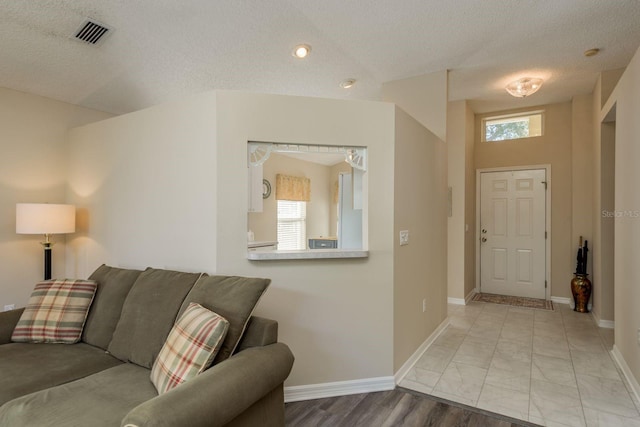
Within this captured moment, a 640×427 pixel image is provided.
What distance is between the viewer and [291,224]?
6.29 meters

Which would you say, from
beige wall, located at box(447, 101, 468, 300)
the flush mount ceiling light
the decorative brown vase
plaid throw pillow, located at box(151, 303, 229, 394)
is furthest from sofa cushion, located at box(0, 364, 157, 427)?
the decorative brown vase

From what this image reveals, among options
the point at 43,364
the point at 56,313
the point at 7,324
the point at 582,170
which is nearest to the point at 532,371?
the point at 582,170

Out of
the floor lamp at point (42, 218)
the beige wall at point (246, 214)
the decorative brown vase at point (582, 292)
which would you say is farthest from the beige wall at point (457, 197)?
the floor lamp at point (42, 218)

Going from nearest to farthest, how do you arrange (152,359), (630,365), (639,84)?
(152,359), (639,84), (630,365)

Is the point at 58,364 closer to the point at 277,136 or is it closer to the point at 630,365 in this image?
the point at 277,136

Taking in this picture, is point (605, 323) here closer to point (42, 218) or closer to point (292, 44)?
point (292, 44)

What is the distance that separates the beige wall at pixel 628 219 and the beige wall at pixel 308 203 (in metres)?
4.35

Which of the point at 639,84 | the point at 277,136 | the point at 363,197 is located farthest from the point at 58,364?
the point at 639,84

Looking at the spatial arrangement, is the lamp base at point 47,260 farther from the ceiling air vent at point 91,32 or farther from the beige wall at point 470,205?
the beige wall at point 470,205

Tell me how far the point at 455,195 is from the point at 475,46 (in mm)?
2174

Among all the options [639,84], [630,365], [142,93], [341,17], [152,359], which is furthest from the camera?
[142,93]

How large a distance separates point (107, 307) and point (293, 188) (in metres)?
4.03

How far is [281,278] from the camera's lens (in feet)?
7.62

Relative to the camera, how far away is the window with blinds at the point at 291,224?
19.9 ft
